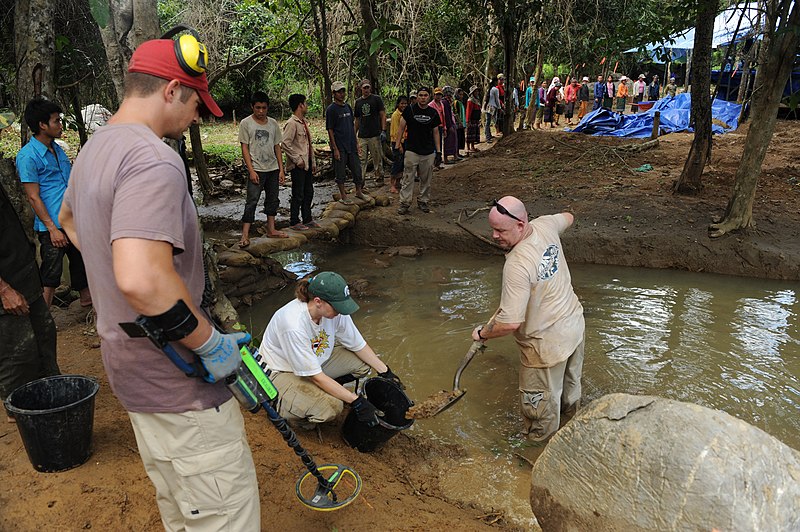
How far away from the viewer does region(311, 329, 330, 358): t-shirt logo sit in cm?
341

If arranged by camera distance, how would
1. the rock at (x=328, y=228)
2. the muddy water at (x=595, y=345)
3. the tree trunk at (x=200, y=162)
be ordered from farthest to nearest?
the tree trunk at (x=200, y=162)
the rock at (x=328, y=228)
the muddy water at (x=595, y=345)

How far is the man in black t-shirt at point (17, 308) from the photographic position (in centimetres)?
312

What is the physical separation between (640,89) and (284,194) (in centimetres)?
1484

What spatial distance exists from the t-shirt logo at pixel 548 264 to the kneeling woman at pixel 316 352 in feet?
3.70

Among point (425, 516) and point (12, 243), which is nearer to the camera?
point (425, 516)

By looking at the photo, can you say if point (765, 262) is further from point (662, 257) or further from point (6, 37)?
point (6, 37)

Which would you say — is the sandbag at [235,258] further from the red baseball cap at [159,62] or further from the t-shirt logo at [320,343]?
the red baseball cap at [159,62]

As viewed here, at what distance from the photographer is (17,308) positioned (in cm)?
311

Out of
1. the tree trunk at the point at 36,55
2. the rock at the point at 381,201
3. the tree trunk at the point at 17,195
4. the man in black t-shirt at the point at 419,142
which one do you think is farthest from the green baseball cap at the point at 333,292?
the rock at the point at 381,201

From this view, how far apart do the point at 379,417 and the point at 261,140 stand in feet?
12.9

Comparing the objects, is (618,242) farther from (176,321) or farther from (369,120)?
(176,321)

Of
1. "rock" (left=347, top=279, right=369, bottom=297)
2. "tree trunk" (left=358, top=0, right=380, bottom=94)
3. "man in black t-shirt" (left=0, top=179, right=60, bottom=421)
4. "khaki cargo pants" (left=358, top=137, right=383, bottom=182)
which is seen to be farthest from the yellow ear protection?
"khaki cargo pants" (left=358, top=137, right=383, bottom=182)

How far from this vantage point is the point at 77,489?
2.78 meters

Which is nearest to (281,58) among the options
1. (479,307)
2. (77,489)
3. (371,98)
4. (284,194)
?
(284,194)
